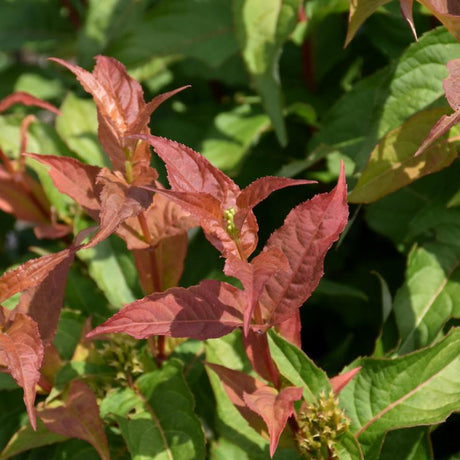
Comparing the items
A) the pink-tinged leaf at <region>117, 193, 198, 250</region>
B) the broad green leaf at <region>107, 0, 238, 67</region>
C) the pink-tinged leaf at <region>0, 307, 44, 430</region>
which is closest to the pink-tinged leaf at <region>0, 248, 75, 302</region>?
the pink-tinged leaf at <region>0, 307, 44, 430</region>

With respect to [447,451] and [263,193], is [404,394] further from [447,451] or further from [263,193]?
[447,451]

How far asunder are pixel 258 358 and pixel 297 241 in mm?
186

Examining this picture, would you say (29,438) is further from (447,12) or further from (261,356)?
(447,12)

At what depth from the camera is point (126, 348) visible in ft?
3.75

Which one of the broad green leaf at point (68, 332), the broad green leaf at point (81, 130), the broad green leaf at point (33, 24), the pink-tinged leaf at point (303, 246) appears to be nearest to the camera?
the pink-tinged leaf at point (303, 246)

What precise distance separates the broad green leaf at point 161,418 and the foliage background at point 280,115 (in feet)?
0.50

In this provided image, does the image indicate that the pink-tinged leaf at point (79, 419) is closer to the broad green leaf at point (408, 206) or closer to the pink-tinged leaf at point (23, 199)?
the pink-tinged leaf at point (23, 199)

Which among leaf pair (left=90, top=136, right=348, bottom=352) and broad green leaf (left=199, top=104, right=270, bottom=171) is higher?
leaf pair (left=90, top=136, right=348, bottom=352)

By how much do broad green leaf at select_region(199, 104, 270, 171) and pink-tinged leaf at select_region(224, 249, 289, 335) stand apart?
2.20 ft

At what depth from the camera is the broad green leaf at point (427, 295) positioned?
117cm

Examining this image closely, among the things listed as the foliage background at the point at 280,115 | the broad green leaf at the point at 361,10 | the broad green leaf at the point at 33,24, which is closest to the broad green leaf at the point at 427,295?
the foliage background at the point at 280,115

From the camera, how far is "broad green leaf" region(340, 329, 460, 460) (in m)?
0.99

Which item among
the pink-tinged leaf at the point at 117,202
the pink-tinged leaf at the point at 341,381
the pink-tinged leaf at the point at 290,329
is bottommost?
the pink-tinged leaf at the point at 341,381

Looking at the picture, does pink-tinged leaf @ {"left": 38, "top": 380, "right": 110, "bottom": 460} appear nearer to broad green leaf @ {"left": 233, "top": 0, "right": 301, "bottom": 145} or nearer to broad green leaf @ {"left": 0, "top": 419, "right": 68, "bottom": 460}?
broad green leaf @ {"left": 0, "top": 419, "right": 68, "bottom": 460}
